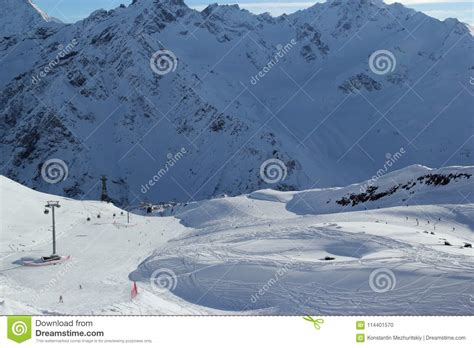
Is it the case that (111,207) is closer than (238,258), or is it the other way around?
(238,258)

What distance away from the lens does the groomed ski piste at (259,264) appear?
20078 millimetres

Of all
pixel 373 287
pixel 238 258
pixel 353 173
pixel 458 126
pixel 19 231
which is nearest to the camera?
pixel 373 287

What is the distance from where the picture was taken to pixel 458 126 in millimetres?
186375

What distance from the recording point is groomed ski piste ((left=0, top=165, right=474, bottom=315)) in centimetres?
2008

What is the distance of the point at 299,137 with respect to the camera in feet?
617

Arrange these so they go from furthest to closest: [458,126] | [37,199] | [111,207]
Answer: [458,126] → [111,207] → [37,199]

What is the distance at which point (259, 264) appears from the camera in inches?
993

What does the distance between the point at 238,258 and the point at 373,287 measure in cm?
818

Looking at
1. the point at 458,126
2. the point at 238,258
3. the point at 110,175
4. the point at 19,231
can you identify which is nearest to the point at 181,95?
the point at 110,175
